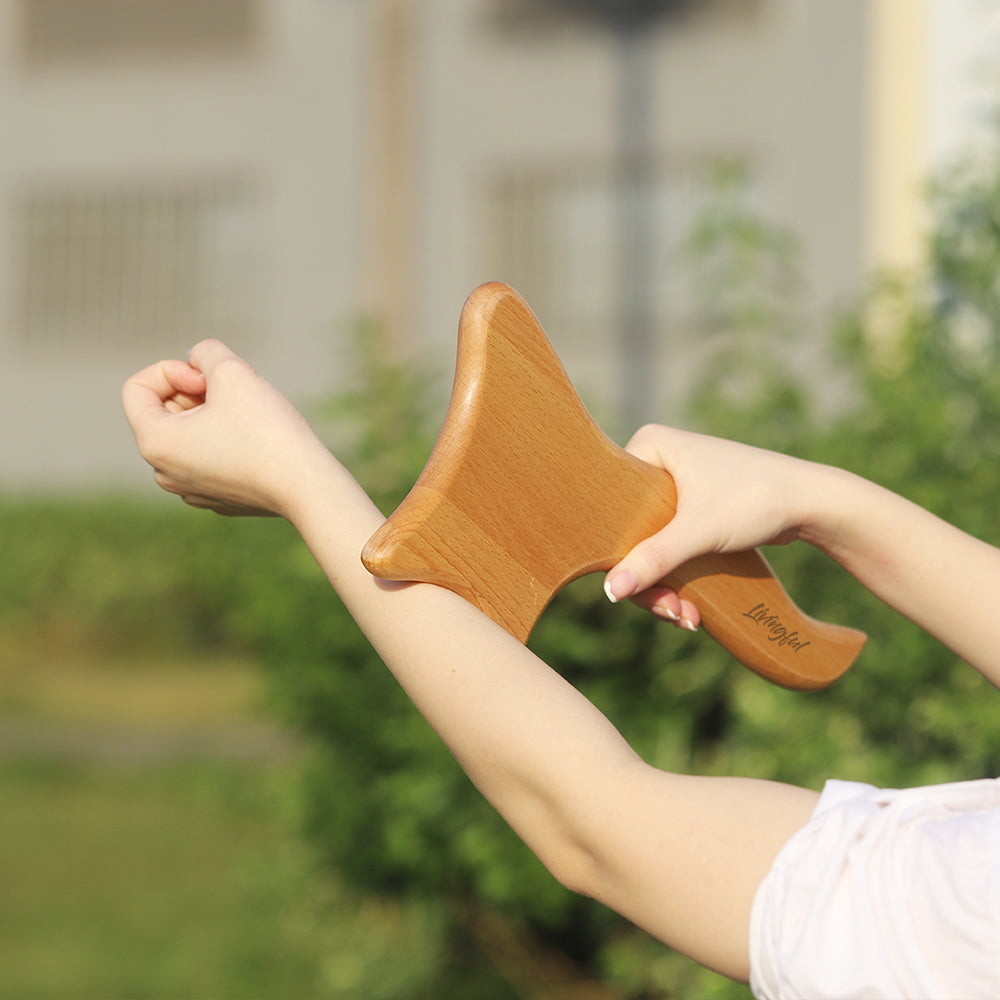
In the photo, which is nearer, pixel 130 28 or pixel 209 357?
pixel 209 357

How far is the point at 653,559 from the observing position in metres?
1.08

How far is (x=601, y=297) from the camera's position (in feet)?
35.3

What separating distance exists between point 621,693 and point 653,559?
2.09 meters

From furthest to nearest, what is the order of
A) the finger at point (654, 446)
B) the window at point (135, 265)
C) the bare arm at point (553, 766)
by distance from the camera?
the window at point (135, 265) → the finger at point (654, 446) → the bare arm at point (553, 766)

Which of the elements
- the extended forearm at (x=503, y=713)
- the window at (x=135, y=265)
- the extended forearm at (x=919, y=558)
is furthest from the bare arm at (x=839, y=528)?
the window at (x=135, y=265)

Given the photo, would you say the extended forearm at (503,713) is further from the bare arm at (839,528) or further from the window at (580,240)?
the window at (580,240)

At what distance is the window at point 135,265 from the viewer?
11.9m

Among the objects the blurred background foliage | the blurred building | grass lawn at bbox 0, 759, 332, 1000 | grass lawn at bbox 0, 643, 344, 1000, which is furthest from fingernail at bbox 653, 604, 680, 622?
the blurred building

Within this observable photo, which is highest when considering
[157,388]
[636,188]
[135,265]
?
[157,388]

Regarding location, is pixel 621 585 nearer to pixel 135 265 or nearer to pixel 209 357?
pixel 209 357

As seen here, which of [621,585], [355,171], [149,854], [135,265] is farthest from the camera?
[135,265]

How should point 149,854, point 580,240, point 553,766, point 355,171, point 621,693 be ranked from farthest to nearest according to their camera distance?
point 355,171, point 580,240, point 149,854, point 621,693, point 553,766

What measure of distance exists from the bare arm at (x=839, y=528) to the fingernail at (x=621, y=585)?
0.07 metres

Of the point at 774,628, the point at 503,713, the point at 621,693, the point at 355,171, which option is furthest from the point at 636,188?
the point at 503,713
